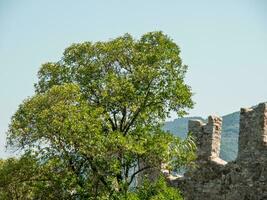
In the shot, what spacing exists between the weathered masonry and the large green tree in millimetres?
2820

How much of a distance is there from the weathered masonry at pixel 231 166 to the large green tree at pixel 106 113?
2.82 meters

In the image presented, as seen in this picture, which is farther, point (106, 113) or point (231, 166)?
point (231, 166)

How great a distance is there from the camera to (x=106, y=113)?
2795 centimetres

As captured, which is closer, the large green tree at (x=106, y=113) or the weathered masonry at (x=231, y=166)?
the large green tree at (x=106, y=113)

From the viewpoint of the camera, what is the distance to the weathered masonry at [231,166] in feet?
98.8

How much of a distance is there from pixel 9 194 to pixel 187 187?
1106 centimetres

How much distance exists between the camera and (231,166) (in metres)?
32.0

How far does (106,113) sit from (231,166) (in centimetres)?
786

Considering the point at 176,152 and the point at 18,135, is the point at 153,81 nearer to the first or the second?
the point at 176,152

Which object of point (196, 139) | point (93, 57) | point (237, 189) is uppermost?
point (93, 57)

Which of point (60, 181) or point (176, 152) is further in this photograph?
point (176, 152)

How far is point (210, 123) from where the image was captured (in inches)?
1302

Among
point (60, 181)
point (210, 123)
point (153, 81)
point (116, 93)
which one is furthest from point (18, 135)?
point (210, 123)

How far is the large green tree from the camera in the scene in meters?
26.2
